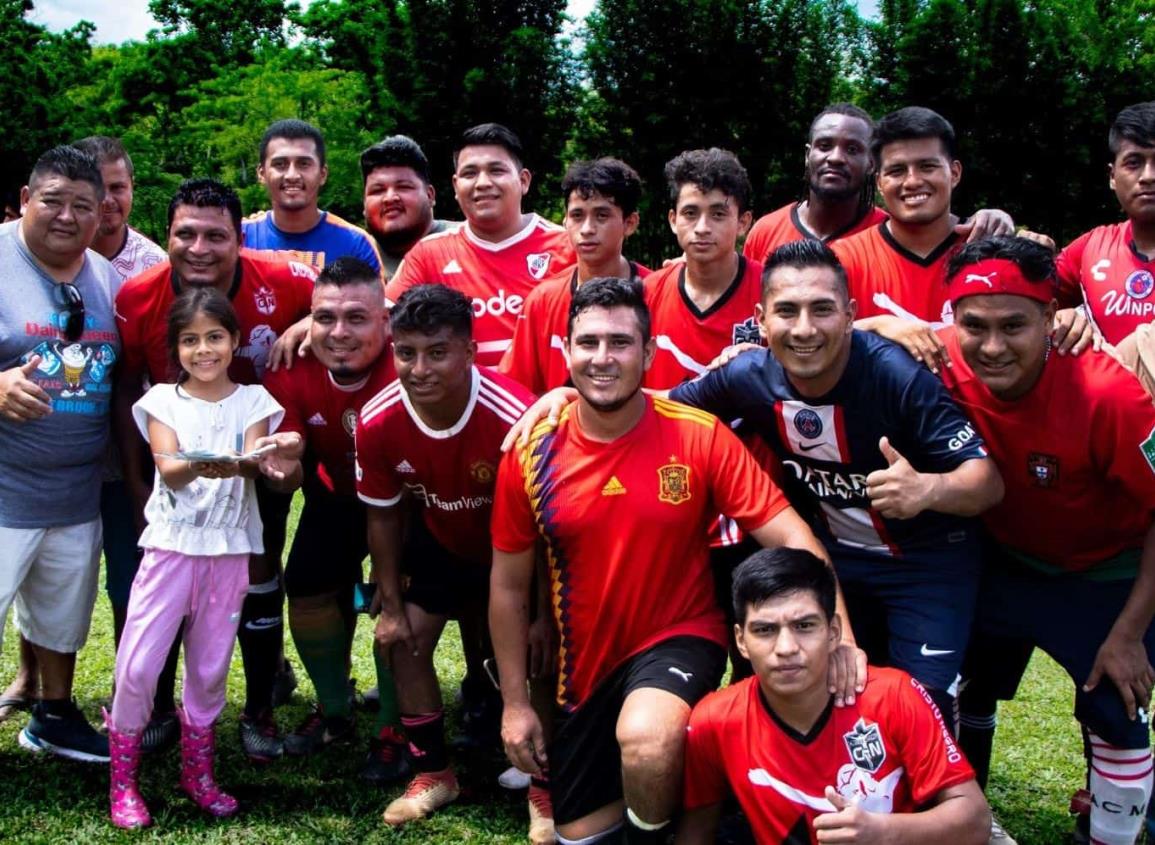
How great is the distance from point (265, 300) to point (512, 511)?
178 centimetres

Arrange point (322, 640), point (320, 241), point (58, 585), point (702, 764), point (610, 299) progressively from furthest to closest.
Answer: point (320, 241) < point (322, 640) < point (58, 585) < point (610, 299) < point (702, 764)

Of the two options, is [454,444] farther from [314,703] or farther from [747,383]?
[314,703]

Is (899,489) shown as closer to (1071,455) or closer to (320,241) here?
(1071,455)

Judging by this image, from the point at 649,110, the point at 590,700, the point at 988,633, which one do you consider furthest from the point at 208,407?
the point at 649,110

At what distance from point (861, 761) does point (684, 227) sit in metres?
2.32

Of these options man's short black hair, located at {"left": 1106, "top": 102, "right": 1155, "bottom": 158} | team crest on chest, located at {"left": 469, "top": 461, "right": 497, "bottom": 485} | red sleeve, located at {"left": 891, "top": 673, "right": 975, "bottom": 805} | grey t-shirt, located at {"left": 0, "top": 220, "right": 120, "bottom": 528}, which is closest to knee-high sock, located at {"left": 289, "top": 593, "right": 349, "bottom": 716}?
grey t-shirt, located at {"left": 0, "top": 220, "right": 120, "bottom": 528}

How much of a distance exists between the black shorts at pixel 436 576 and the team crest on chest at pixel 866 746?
1885 millimetres

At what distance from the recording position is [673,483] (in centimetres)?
392

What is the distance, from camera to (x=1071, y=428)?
3814mm

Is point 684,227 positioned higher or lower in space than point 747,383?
higher

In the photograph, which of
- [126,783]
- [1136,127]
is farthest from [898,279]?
[126,783]

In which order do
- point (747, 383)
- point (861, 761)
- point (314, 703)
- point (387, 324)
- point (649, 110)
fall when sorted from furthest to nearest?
point (649, 110) < point (314, 703) < point (387, 324) < point (747, 383) < point (861, 761)

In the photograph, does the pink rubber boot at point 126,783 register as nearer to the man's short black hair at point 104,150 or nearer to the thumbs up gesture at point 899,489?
the man's short black hair at point 104,150

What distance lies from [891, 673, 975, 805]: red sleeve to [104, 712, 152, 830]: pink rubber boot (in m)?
2.91
